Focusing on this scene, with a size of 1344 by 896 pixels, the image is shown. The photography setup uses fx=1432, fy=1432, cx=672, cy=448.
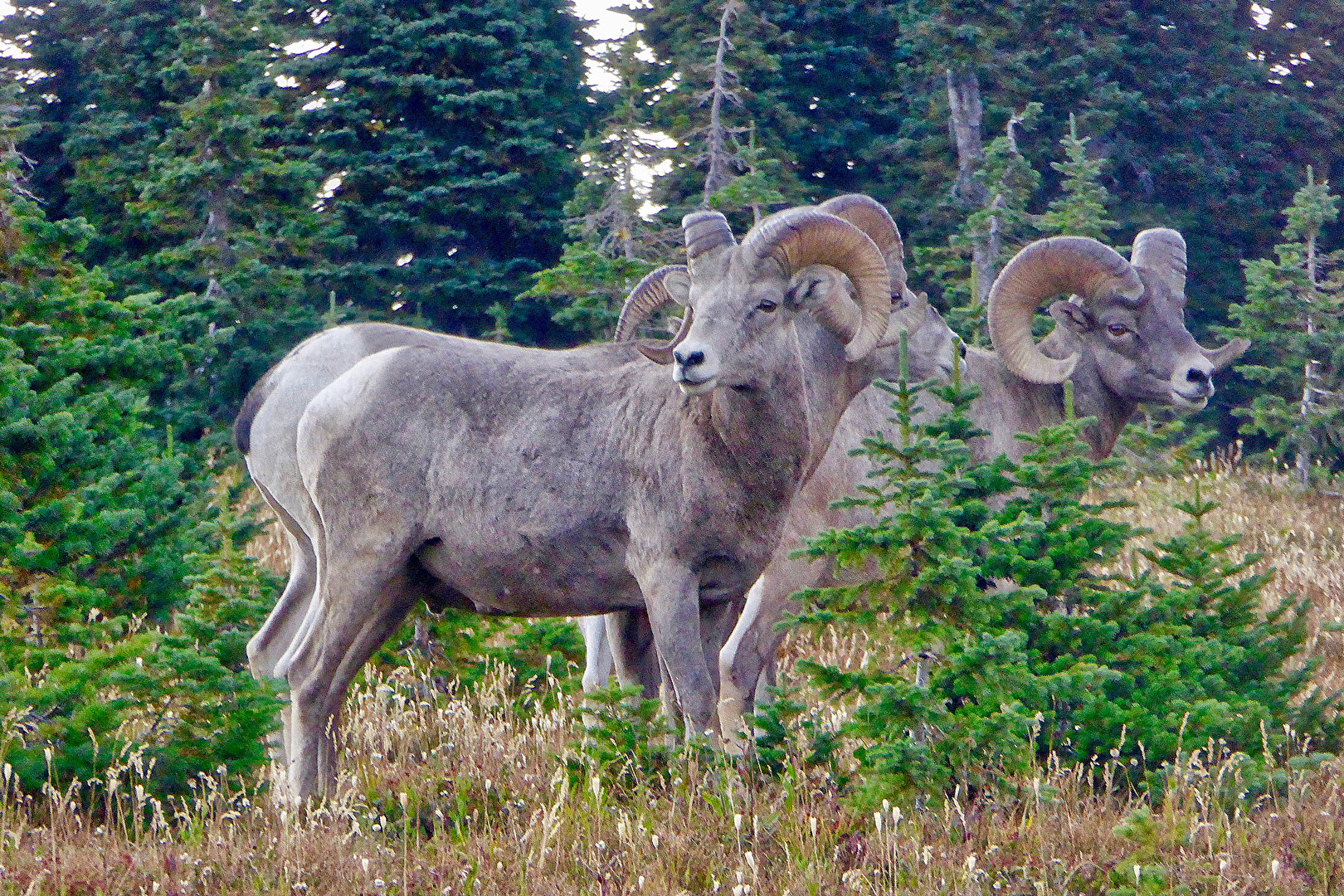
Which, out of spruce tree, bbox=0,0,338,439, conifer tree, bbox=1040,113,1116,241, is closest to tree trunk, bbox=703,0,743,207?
spruce tree, bbox=0,0,338,439

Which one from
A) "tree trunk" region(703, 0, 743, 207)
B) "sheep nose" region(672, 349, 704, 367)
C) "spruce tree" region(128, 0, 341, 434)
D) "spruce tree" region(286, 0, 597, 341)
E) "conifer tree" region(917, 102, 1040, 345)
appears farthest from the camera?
"spruce tree" region(286, 0, 597, 341)

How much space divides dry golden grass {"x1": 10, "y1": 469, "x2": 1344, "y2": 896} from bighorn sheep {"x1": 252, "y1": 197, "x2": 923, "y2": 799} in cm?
59

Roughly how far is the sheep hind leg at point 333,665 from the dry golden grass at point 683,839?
0.42m

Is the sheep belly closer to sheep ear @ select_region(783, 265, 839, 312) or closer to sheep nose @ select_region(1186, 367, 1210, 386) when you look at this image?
sheep ear @ select_region(783, 265, 839, 312)

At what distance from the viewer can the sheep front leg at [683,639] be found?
6023 millimetres

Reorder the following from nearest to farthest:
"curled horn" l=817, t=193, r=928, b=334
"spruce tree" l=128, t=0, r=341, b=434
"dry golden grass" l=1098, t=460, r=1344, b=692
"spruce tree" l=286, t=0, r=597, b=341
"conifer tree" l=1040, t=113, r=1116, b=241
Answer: "curled horn" l=817, t=193, r=928, b=334 → "dry golden grass" l=1098, t=460, r=1344, b=692 → "conifer tree" l=1040, t=113, r=1116, b=241 → "spruce tree" l=128, t=0, r=341, b=434 → "spruce tree" l=286, t=0, r=597, b=341

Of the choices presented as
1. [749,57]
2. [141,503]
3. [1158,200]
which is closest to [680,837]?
[141,503]

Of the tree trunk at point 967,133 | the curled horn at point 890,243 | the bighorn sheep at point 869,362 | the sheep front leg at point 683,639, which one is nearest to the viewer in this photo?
the sheep front leg at point 683,639

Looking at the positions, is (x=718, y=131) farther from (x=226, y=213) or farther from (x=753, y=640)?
(x=753, y=640)

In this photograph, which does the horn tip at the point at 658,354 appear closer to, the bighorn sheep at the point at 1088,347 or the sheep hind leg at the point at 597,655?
the bighorn sheep at the point at 1088,347

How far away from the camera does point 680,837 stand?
203 inches

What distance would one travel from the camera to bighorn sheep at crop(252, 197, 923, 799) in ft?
20.3

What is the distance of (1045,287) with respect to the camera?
31.4ft

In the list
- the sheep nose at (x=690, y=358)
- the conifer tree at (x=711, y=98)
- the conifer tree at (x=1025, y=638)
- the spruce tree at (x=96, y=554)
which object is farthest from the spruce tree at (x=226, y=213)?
the conifer tree at (x=1025, y=638)
